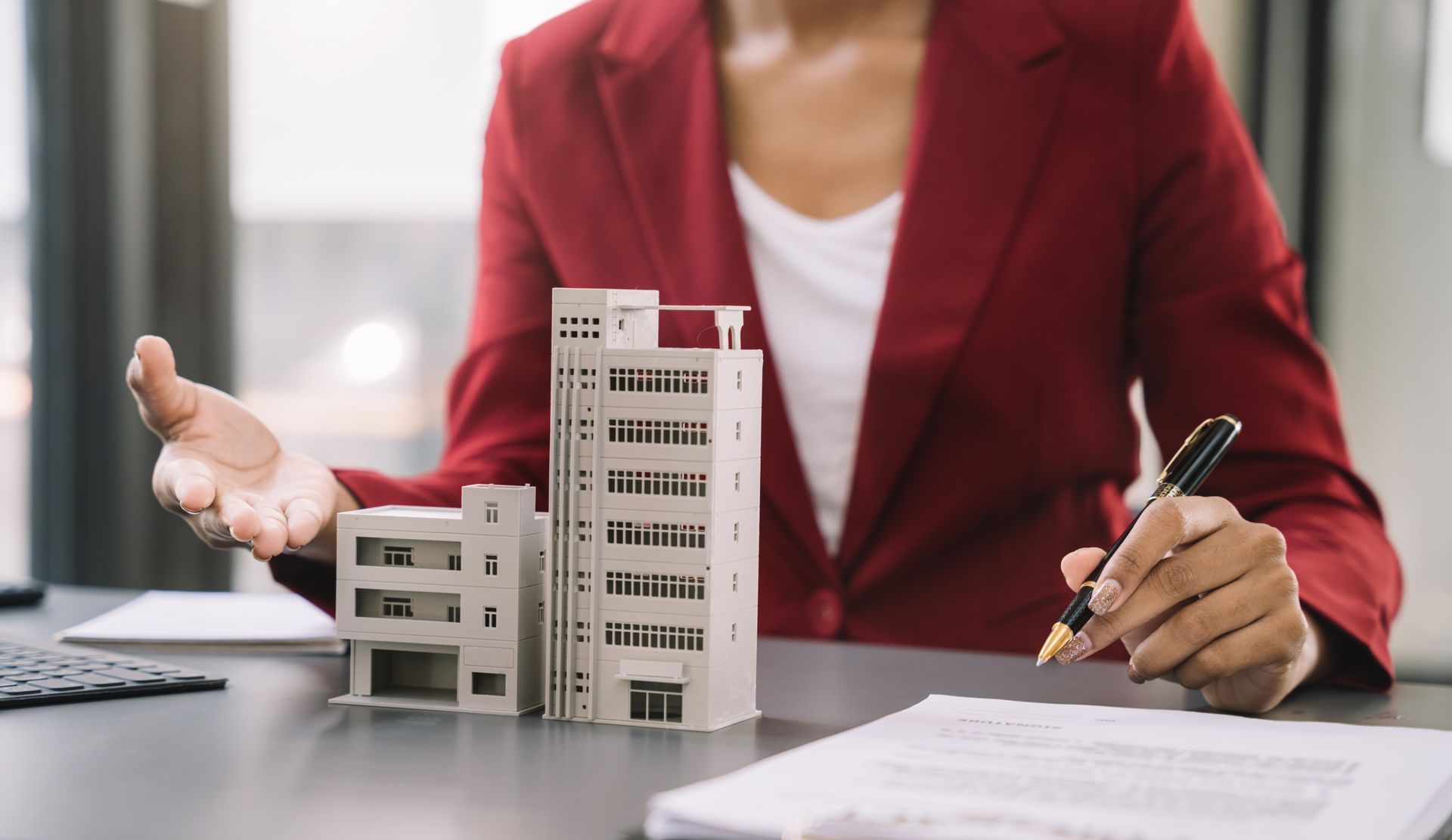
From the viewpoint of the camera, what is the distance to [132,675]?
1.08m

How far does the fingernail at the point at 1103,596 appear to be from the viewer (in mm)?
960

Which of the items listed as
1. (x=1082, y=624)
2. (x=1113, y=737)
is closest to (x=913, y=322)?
(x=1082, y=624)

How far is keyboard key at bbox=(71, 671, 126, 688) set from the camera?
105 centimetres

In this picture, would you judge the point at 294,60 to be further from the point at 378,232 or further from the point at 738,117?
the point at 738,117

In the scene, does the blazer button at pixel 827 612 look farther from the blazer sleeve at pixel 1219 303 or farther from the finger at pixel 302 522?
the finger at pixel 302 522

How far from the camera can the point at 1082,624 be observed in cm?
97

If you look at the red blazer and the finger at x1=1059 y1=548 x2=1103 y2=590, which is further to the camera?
the red blazer

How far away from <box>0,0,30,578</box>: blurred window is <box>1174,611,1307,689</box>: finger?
2397mm

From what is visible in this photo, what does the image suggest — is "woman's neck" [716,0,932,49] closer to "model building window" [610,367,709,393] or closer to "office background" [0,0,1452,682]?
"office background" [0,0,1452,682]

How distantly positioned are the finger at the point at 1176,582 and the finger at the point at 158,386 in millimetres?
755

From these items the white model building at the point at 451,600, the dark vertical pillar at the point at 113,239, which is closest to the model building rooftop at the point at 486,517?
the white model building at the point at 451,600

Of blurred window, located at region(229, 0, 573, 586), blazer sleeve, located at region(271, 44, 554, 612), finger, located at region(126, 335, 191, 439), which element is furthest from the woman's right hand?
blurred window, located at region(229, 0, 573, 586)

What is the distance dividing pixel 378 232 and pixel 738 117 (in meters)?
0.92

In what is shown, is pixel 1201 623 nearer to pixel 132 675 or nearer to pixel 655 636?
pixel 655 636
